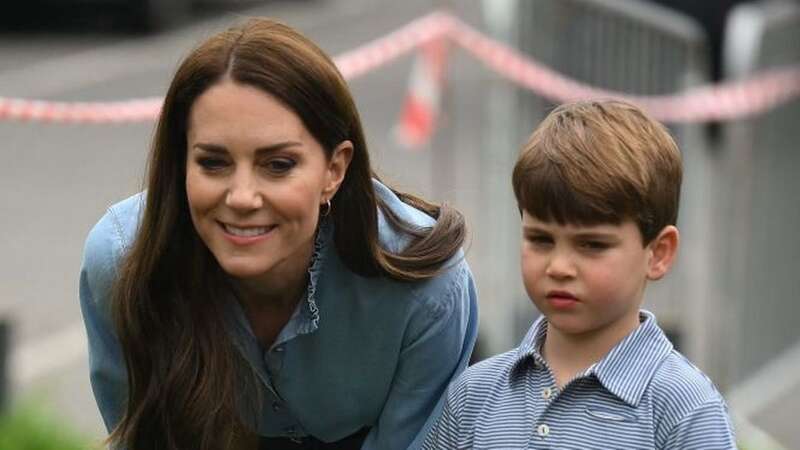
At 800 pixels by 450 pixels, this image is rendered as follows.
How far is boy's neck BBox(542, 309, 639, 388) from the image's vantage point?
3.67 metres

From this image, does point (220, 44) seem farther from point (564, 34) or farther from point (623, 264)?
point (564, 34)

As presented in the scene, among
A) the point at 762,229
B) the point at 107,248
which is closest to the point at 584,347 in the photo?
the point at 107,248

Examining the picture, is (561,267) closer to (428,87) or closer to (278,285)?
(278,285)

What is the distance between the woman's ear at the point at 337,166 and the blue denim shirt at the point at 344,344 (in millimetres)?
160

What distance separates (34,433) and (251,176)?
9.69 ft

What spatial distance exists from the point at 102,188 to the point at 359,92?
4.26 meters

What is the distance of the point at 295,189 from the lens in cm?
385

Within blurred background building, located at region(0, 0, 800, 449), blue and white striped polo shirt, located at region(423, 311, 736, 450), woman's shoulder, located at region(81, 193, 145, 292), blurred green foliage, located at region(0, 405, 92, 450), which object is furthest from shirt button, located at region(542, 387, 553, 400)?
blurred background building, located at region(0, 0, 800, 449)

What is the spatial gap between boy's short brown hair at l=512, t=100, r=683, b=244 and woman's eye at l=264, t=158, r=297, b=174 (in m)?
0.43

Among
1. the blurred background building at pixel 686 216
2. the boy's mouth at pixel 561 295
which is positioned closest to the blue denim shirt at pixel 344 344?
the boy's mouth at pixel 561 295

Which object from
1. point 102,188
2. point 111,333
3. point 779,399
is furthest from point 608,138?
point 102,188

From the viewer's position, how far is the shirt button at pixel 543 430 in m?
3.62

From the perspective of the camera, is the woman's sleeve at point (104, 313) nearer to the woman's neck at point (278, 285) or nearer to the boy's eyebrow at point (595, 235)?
the woman's neck at point (278, 285)

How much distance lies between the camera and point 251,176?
12.5 ft
